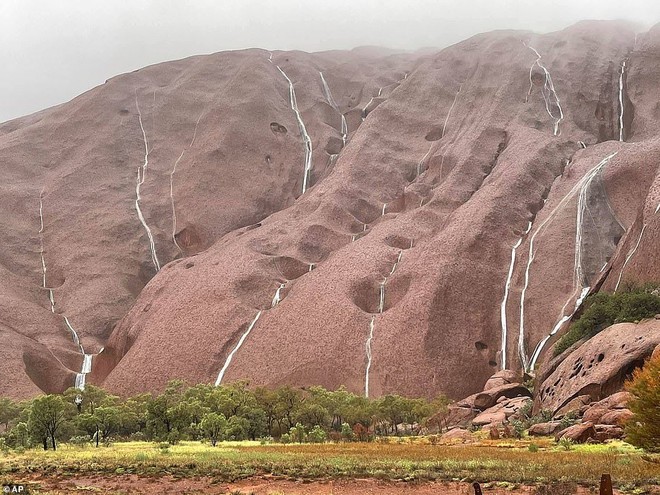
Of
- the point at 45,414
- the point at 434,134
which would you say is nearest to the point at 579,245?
the point at 434,134

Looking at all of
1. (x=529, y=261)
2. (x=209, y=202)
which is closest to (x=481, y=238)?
(x=529, y=261)

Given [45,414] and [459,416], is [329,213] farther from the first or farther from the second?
[45,414]

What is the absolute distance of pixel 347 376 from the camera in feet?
212

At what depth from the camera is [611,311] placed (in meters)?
47.5

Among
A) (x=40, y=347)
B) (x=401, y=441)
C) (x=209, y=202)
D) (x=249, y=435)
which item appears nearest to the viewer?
(x=401, y=441)

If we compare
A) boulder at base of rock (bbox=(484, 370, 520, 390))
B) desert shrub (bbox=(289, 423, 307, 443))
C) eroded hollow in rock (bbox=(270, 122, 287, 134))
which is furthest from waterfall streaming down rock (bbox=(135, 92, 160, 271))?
desert shrub (bbox=(289, 423, 307, 443))

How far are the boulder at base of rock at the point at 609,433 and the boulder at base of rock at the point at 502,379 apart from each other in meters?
25.9

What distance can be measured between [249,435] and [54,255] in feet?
190

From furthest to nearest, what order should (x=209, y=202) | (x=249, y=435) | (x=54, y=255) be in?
1. (x=209, y=202)
2. (x=54, y=255)
3. (x=249, y=435)

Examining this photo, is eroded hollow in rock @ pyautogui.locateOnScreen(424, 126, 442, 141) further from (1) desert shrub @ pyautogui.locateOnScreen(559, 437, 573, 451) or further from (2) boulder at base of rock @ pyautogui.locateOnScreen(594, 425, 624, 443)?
(1) desert shrub @ pyautogui.locateOnScreen(559, 437, 573, 451)

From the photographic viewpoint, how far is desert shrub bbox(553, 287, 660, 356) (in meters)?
43.8

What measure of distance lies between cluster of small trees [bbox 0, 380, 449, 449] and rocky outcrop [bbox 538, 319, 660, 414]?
10687mm

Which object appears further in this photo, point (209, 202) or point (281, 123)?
point (281, 123)

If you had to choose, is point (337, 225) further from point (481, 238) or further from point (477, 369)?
point (477, 369)
